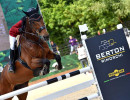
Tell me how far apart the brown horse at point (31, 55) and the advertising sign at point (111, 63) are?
1.20 meters

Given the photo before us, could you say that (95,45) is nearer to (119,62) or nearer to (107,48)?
(107,48)

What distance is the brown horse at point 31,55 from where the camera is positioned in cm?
411

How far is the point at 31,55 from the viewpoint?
13.9 ft

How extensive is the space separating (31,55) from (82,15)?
16.8 meters

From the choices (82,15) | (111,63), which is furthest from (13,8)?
(82,15)

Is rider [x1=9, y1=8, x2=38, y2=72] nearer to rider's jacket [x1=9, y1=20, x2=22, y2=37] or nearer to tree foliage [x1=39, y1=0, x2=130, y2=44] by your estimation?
rider's jacket [x1=9, y1=20, x2=22, y2=37]

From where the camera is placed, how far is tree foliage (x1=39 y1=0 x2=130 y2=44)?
18.0 meters

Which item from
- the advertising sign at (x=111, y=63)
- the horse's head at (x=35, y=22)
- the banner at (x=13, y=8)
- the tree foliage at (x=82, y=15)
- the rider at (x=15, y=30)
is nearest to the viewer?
the advertising sign at (x=111, y=63)

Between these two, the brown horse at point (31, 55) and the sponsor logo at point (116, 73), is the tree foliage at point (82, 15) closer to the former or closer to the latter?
the brown horse at point (31, 55)

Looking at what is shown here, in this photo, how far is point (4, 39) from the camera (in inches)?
388

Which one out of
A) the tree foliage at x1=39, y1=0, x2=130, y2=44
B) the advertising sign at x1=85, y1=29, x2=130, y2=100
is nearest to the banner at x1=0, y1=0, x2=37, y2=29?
the advertising sign at x1=85, y1=29, x2=130, y2=100

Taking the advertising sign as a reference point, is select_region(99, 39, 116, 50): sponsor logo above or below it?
above

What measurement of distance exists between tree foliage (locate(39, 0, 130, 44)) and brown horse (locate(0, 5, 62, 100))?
534 inches

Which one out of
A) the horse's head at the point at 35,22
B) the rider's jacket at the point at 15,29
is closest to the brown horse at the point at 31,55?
the horse's head at the point at 35,22
